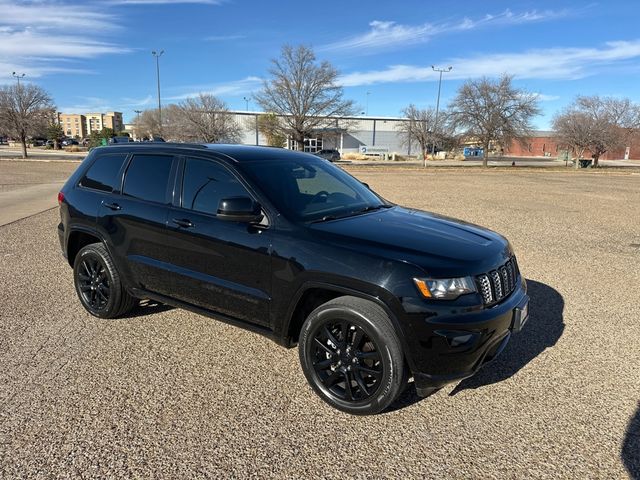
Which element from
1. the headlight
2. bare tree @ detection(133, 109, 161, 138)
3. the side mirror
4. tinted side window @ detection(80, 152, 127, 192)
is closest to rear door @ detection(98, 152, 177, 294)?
tinted side window @ detection(80, 152, 127, 192)

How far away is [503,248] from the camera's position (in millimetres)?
3377

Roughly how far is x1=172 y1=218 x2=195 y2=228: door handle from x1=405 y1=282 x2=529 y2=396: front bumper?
1.92 m

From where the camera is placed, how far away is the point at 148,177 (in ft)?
13.5

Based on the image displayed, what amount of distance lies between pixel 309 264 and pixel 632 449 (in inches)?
88.9

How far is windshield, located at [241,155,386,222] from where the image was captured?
345cm

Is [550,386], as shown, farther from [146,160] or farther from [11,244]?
[11,244]

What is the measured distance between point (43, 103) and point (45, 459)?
44.3 meters

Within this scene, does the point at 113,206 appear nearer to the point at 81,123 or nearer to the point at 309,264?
the point at 309,264

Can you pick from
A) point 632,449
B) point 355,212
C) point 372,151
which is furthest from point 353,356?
point 372,151

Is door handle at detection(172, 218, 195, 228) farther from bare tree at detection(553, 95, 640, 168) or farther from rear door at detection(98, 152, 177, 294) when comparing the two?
bare tree at detection(553, 95, 640, 168)

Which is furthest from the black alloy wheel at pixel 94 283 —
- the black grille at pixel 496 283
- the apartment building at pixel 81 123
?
the apartment building at pixel 81 123

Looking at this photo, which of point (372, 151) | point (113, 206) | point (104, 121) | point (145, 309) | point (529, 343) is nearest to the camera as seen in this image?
point (529, 343)

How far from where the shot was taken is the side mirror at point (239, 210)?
3205 mm

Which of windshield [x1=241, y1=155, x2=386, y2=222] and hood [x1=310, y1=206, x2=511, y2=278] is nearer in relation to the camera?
hood [x1=310, y1=206, x2=511, y2=278]
